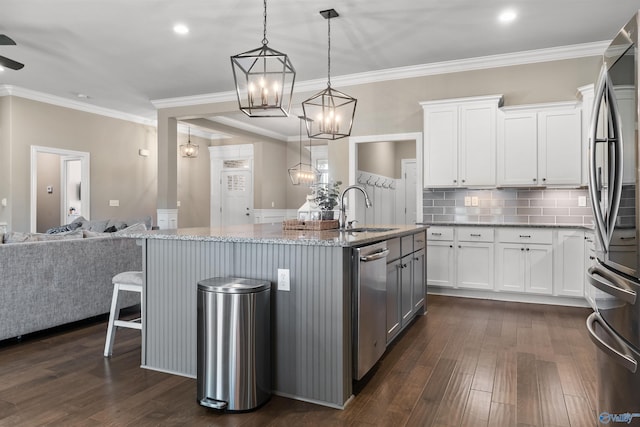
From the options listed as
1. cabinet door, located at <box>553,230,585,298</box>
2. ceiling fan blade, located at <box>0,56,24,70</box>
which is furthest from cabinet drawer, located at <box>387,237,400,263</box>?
ceiling fan blade, located at <box>0,56,24,70</box>

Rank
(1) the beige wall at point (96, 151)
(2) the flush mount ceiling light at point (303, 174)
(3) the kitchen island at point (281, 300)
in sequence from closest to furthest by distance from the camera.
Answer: (3) the kitchen island at point (281, 300), (1) the beige wall at point (96, 151), (2) the flush mount ceiling light at point (303, 174)

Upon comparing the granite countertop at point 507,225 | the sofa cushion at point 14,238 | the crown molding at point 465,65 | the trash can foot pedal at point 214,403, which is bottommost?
the trash can foot pedal at point 214,403

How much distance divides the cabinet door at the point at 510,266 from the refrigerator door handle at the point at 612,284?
115 inches

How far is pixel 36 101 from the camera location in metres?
6.85

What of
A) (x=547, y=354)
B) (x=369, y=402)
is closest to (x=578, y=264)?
(x=547, y=354)

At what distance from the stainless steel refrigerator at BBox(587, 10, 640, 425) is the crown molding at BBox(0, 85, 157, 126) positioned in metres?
7.58

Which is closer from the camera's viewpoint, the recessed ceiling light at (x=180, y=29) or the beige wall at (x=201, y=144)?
the recessed ceiling light at (x=180, y=29)

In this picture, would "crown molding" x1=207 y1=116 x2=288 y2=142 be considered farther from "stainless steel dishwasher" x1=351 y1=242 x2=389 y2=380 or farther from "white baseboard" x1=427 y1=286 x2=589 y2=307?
"stainless steel dishwasher" x1=351 y1=242 x2=389 y2=380

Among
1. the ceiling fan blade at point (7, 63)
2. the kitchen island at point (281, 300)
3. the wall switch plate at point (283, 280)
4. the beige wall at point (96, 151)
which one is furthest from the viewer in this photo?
the beige wall at point (96, 151)

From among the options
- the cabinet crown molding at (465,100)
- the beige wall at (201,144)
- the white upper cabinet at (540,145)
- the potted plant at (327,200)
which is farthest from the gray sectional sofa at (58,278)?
the white upper cabinet at (540,145)

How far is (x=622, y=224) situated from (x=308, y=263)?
1416mm

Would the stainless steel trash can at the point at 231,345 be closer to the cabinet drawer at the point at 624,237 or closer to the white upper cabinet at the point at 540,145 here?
the cabinet drawer at the point at 624,237

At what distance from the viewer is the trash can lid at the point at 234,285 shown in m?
2.17

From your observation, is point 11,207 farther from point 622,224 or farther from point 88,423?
point 622,224
